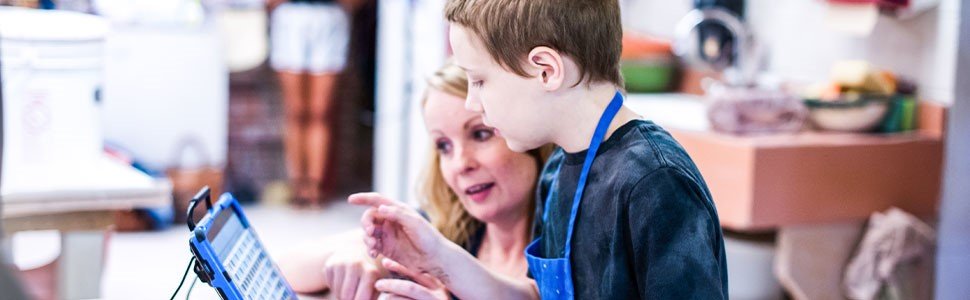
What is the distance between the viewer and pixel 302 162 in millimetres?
5727

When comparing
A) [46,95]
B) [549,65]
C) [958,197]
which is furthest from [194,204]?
[958,197]

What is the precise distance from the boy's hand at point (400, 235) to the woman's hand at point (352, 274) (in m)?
0.10

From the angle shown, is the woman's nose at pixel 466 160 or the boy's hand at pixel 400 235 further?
the woman's nose at pixel 466 160

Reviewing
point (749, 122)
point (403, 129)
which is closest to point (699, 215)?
point (749, 122)

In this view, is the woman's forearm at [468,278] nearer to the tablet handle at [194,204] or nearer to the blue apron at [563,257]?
the blue apron at [563,257]

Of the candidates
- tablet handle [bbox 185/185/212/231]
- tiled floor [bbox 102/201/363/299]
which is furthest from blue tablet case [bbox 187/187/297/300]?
tiled floor [bbox 102/201/363/299]

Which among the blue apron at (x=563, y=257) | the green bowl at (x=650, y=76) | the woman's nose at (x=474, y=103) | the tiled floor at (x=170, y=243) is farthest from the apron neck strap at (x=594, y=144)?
the green bowl at (x=650, y=76)

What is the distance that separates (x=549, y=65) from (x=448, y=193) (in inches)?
21.7

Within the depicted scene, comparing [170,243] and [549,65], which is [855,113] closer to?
[549,65]

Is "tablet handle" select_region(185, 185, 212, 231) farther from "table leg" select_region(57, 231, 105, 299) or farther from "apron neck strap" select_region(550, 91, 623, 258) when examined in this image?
"table leg" select_region(57, 231, 105, 299)

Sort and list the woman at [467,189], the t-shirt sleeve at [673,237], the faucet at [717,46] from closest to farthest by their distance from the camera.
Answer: the t-shirt sleeve at [673,237] < the woman at [467,189] < the faucet at [717,46]

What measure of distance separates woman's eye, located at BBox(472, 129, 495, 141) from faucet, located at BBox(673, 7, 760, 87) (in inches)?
86.3

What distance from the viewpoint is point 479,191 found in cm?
165

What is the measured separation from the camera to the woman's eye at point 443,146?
1.67m
